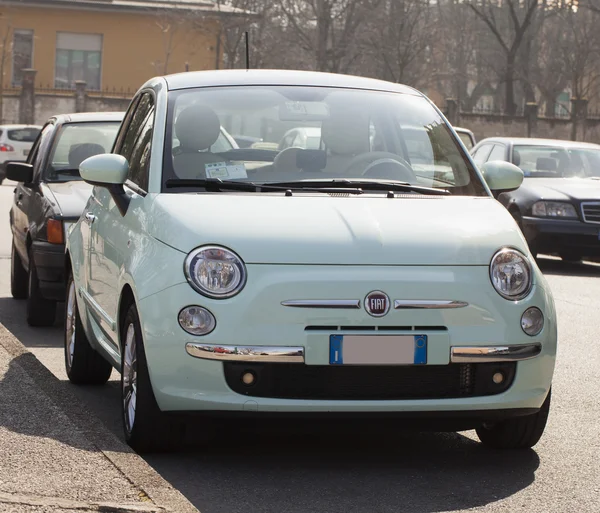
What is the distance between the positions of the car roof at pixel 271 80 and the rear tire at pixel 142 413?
1496mm

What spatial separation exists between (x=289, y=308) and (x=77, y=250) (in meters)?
2.62

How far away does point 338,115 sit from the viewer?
6750mm

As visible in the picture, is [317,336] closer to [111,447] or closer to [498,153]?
[111,447]

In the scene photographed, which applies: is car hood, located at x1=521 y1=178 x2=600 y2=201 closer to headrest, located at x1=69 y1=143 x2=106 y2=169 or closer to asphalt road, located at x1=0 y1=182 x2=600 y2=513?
headrest, located at x1=69 y1=143 x2=106 y2=169

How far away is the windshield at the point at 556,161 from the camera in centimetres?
1795

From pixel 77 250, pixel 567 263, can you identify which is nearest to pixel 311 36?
pixel 567 263

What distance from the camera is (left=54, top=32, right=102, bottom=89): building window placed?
58.1 meters

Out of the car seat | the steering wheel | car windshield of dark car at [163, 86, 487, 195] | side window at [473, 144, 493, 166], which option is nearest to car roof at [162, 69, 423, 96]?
car windshield of dark car at [163, 86, 487, 195]

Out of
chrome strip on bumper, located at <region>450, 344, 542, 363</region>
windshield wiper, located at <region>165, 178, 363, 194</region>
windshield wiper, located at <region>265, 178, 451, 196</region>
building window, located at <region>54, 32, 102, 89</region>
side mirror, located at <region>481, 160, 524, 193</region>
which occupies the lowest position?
chrome strip on bumper, located at <region>450, 344, 542, 363</region>

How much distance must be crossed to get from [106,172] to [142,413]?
1399 millimetres

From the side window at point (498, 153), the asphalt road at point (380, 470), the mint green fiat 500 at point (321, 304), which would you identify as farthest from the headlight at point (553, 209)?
the mint green fiat 500 at point (321, 304)

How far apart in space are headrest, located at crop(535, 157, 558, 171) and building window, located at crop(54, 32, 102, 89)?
4253cm

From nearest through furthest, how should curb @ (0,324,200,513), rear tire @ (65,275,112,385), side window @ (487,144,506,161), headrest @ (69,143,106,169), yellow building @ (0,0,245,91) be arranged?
curb @ (0,324,200,513) → rear tire @ (65,275,112,385) → headrest @ (69,143,106,169) → side window @ (487,144,506,161) → yellow building @ (0,0,245,91)

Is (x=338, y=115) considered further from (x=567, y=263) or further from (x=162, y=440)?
(x=567, y=263)
